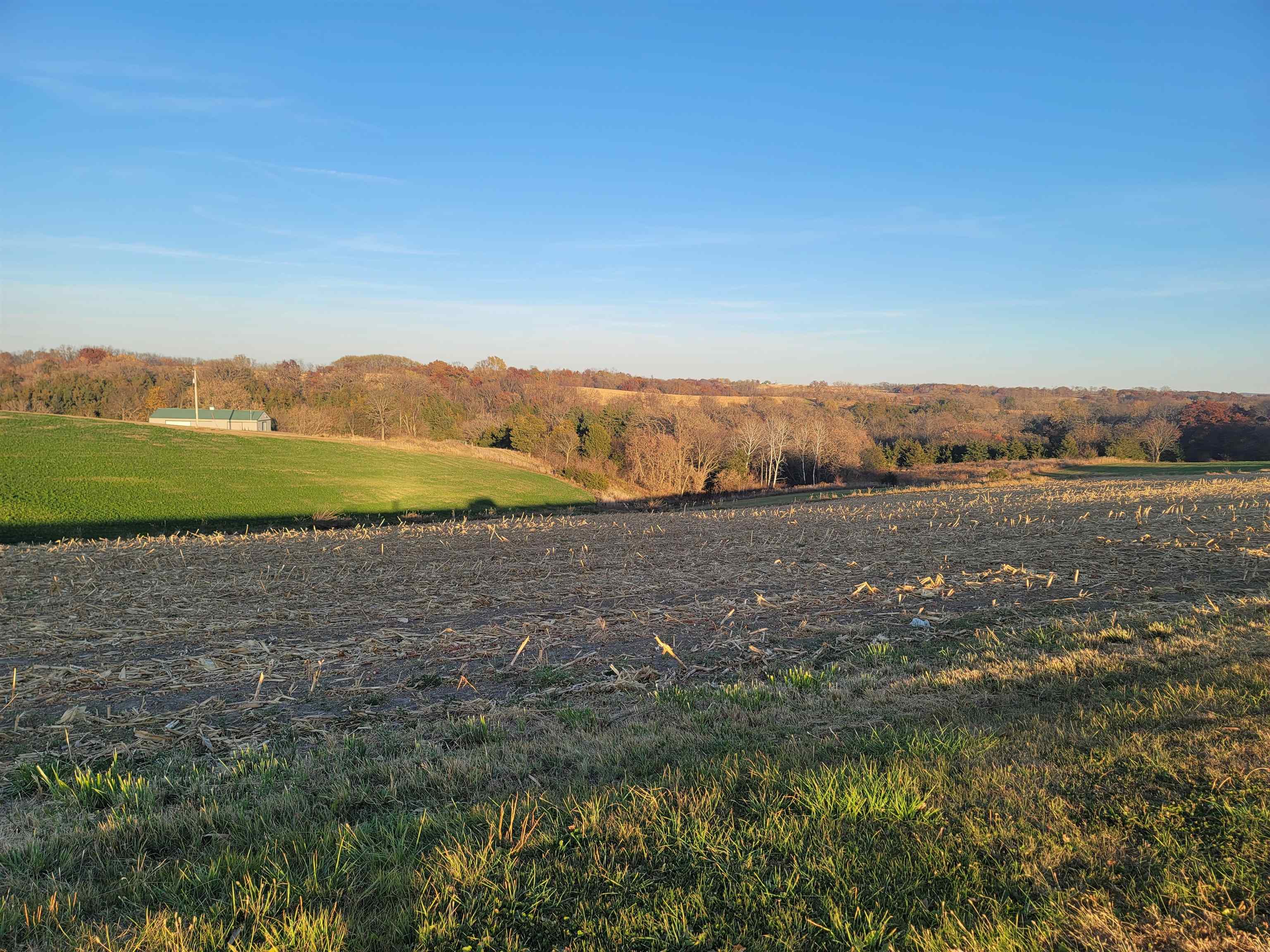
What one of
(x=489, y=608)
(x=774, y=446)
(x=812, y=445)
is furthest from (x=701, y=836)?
(x=812, y=445)

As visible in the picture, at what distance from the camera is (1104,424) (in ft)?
326

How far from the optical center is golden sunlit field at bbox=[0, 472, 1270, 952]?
120 inches

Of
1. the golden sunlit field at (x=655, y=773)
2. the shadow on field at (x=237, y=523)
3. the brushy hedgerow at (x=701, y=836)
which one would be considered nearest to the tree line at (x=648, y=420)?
the shadow on field at (x=237, y=523)

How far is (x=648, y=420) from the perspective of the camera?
88.6 meters

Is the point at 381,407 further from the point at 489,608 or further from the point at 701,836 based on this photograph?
the point at 701,836

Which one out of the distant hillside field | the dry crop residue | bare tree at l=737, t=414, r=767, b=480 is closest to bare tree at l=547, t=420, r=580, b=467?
the distant hillside field

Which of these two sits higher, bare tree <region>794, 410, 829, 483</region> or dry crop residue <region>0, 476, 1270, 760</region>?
bare tree <region>794, 410, 829, 483</region>

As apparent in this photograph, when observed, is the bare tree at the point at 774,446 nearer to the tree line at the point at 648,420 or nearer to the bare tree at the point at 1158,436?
the tree line at the point at 648,420

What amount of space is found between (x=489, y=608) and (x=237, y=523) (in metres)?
33.1

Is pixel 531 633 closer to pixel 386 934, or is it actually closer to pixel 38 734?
pixel 38 734

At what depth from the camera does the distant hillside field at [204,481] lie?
35.1 m

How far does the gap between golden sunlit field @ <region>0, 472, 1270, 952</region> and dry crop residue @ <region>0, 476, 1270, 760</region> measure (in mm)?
82

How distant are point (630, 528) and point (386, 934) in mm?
24564

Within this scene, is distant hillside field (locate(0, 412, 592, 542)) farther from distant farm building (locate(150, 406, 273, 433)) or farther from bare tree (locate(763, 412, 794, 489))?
distant farm building (locate(150, 406, 273, 433))
